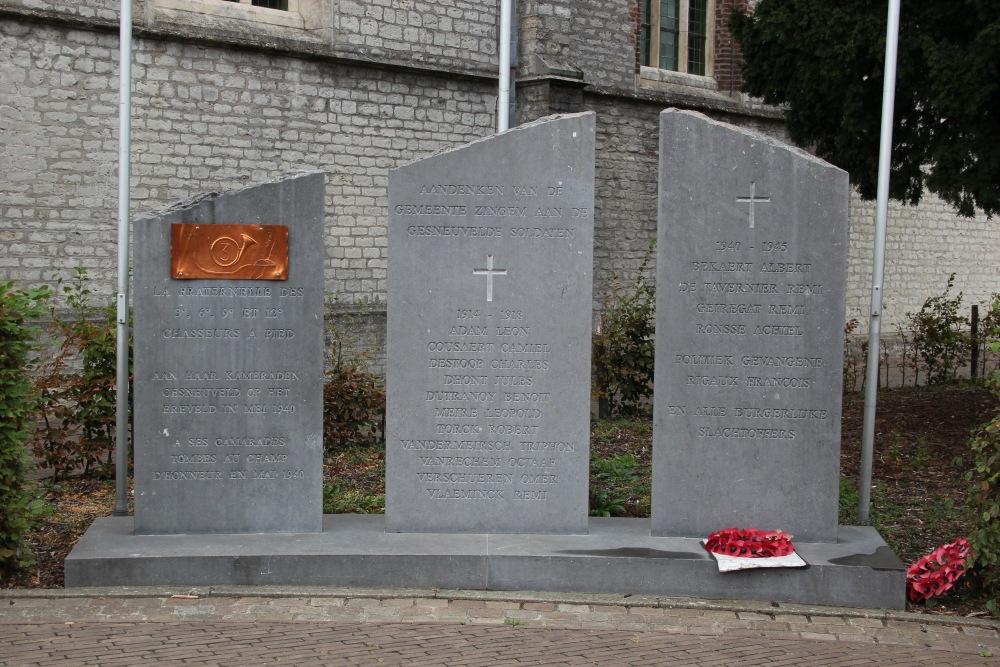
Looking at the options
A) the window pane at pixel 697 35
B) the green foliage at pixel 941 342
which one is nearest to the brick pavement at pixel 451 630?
the green foliage at pixel 941 342

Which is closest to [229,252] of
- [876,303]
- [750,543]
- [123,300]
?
[123,300]

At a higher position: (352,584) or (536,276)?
(536,276)

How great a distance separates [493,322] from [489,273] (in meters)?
0.29

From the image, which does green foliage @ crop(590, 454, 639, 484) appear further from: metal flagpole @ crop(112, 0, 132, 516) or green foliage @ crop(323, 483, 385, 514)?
metal flagpole @ crop(112, 0, 132, 516)

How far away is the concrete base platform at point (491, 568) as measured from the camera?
19.0 ft

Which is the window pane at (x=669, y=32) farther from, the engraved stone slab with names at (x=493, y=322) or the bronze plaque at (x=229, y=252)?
the bronze plaque at (x=229, y=252)

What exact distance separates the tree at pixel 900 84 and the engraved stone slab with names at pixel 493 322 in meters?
5.61

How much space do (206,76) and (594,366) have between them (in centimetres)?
667

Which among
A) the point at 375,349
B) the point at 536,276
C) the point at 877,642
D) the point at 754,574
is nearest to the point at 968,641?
the point at 877,642

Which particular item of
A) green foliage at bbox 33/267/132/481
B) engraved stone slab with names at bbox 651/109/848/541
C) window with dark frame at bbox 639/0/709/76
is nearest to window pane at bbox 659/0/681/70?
window with dark frame at bbox 639/0/709/76

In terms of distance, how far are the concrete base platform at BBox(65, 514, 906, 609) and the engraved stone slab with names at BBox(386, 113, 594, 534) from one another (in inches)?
17.5

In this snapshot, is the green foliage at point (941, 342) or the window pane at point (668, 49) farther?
the window pane at point (668, 49)

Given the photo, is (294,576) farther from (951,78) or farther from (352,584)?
(951,78)

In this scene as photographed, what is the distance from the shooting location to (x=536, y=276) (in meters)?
6.28
